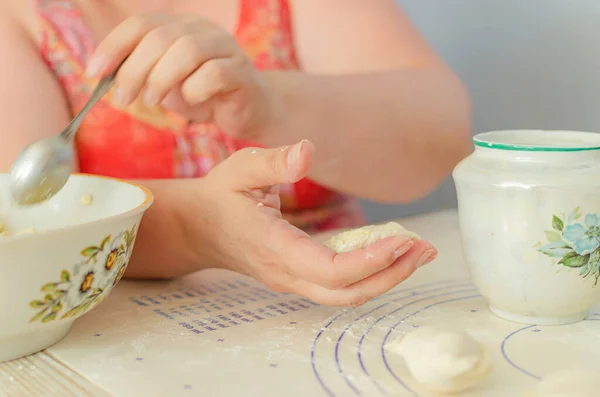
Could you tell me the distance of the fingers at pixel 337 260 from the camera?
465mm

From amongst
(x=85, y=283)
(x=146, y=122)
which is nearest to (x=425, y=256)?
(x=85, y=283)

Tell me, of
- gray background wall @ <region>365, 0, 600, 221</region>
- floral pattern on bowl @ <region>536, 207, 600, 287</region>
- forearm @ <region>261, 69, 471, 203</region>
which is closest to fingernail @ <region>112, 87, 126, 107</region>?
forearm @ <region>261, 69, 471, 203</region>

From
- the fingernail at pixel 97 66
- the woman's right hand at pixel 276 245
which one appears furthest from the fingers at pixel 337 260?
the fingernail at pixel 97 66

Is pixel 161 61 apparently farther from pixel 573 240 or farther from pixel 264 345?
pixel 573 240

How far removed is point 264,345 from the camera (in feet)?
1.54

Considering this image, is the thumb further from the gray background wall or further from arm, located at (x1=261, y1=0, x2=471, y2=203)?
the gray background wall

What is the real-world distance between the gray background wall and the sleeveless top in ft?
1.18

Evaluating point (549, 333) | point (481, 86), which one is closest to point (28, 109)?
point (549, 333)

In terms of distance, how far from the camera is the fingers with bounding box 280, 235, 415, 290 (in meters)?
0.47

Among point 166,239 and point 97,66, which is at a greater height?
point 97,66

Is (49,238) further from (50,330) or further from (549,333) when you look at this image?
(549,333)

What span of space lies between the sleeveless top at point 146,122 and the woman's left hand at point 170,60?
261 mm

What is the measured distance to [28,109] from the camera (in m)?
0.75

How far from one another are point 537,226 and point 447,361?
145 mm
